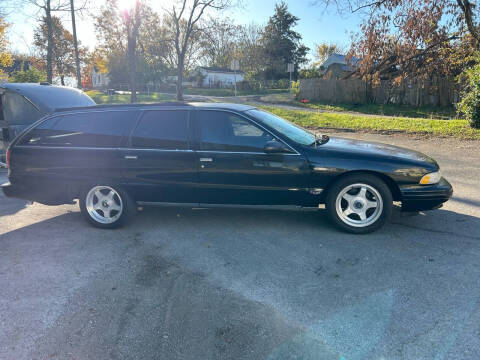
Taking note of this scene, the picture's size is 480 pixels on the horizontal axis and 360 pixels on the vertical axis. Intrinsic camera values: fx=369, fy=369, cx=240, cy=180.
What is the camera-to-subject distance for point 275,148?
14.4ft

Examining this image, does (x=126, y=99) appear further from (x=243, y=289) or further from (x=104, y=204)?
(x=243, y=289)

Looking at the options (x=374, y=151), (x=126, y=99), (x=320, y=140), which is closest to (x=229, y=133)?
(x=320, y=140)

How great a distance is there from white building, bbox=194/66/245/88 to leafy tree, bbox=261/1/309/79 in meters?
5.68

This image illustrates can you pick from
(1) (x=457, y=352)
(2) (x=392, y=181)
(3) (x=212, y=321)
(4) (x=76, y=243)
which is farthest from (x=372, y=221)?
(4) (x=76, y=243)

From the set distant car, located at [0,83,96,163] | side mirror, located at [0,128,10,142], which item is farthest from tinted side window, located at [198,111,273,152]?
side mirror, located at [0,128,10,142]

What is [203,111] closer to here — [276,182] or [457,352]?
[276,182]

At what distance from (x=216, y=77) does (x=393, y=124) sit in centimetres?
4903

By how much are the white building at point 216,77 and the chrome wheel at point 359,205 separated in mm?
53056

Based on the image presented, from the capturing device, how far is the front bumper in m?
4.26

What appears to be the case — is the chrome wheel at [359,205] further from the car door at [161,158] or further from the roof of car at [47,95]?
the roof of car at [47,95]

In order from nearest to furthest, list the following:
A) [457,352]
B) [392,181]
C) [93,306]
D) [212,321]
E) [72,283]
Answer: [457,352], [212,321], [93,306], [72,283], [392,181]

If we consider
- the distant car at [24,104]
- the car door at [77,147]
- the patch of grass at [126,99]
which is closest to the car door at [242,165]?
the car door at [77,147]

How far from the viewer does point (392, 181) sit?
430cm

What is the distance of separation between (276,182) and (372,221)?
122 cm
